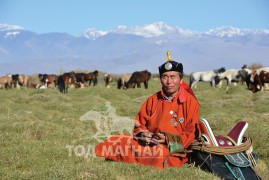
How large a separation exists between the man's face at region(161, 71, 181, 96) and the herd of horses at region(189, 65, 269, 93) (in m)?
23.8

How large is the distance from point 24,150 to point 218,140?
12.6 ft

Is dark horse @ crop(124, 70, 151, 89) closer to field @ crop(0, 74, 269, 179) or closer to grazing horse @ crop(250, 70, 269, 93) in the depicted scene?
grazing horse @ crop(250, 70, 269, 93)

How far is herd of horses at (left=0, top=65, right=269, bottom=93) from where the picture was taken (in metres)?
29.9

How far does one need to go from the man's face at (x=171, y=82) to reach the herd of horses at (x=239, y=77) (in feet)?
78.2

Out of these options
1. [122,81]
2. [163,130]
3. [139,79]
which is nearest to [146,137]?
[163,130]

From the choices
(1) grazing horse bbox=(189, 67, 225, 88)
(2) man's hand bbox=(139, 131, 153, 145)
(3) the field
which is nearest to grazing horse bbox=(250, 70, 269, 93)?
(1) grazing horse bbox=(189, 67, 225, 88)

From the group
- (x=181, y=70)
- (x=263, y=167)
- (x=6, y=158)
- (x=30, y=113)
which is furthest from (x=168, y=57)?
(x=30, y=113)

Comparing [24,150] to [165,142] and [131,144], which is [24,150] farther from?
[165,142]

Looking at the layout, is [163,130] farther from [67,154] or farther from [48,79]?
[48,79]

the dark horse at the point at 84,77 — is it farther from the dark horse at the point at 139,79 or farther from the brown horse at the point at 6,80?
the brown horse at the point at 6,80

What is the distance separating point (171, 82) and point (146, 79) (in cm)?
3121

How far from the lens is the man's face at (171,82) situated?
6738 mm

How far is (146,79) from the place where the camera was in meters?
37.9

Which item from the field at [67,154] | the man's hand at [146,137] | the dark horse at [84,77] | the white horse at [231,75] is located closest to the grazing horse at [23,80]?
the dark horse at [84,77]
